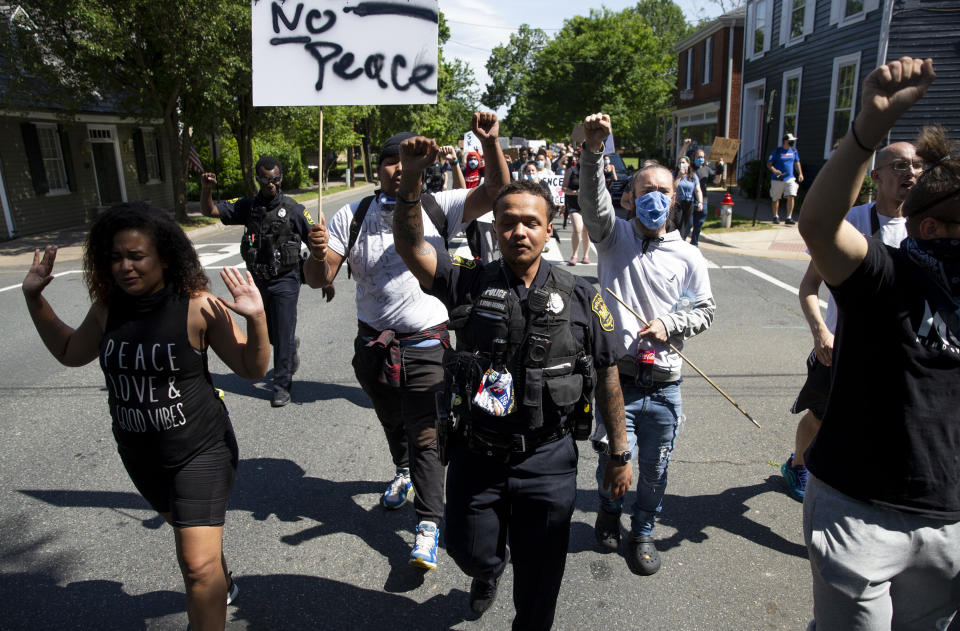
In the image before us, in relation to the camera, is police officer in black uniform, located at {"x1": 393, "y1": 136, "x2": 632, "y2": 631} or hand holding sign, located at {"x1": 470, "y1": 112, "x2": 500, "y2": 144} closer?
police officer in black uniform, located at {"x1": 393, "y1": 136, "x2": 632, "y2": 631}

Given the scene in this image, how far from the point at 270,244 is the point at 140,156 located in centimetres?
2006

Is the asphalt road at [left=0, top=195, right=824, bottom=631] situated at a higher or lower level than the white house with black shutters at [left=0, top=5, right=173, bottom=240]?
lower

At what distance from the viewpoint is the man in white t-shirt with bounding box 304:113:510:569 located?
3.31 metres

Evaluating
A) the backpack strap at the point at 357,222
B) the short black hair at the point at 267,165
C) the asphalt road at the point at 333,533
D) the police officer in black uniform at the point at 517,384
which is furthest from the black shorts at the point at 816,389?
the short black hair at the point at 267,165

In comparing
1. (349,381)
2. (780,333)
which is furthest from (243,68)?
(780,333)

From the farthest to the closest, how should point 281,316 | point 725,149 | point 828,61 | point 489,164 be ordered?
point 828,61, point 725,149, point 281,316, point 489,164

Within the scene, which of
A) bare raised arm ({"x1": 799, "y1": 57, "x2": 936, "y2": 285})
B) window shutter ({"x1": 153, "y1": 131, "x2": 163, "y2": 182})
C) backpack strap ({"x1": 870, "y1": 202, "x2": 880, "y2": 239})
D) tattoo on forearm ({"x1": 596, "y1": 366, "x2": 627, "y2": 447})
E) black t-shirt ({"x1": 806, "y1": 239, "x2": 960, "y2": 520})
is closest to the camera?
bare raised arm ({"x1": 799, "y1": 57, "x2": 936, "y2": 285})

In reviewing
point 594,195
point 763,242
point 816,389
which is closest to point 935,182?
point 594,195

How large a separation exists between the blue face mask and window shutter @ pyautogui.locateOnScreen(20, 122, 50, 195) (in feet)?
61.6

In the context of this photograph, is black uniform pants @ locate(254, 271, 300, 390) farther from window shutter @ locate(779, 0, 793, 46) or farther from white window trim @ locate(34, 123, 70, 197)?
window shutter @ locate(779, 0, 793, 46)

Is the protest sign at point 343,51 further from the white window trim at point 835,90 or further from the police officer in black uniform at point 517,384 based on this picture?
the white window trim at point 835,90

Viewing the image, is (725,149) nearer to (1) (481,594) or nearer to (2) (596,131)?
(2) (596,131)

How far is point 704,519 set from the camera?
3.64m

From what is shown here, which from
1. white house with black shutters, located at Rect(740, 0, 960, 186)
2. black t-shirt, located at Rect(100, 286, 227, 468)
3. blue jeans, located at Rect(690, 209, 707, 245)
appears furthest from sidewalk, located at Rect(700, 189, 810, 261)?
black t-shirt, located at Rect(100, 286, 227, 468)
